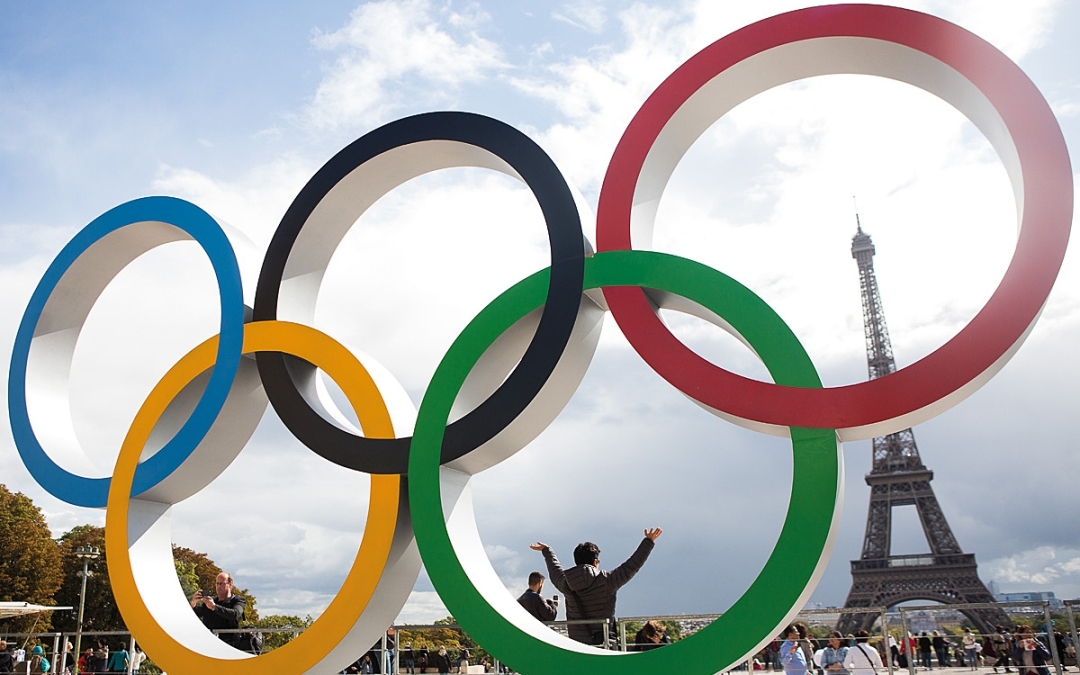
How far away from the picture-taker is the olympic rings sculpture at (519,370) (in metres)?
6.25

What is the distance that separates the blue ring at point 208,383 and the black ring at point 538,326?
15.3 inches

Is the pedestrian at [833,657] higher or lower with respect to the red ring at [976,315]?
lower

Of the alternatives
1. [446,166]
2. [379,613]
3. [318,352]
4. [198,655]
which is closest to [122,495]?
[198,655]

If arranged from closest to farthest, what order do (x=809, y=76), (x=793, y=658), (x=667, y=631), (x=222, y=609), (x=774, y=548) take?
(x=774, y=548) → (x=809, y=76) → (x=793, y=658) → (x=222, y=609) → (x=667, y=631)

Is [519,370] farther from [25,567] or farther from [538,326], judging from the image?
[25,567]

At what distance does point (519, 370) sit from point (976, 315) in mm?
3593

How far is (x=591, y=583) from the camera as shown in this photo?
7.46 meters

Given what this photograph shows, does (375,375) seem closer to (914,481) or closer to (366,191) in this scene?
(366,191)

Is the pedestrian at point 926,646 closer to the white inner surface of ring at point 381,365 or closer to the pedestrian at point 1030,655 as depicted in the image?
the pedestrian at point 1030,655

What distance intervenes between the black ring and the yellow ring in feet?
0.76

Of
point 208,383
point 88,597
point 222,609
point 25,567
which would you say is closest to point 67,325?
point 208,383

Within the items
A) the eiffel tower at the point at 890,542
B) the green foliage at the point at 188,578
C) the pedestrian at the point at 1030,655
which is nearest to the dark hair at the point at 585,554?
the pedestrian at the point at 1030,655

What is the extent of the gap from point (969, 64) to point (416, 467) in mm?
5649

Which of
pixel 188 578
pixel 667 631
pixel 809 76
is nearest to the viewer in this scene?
pixel 809 76
